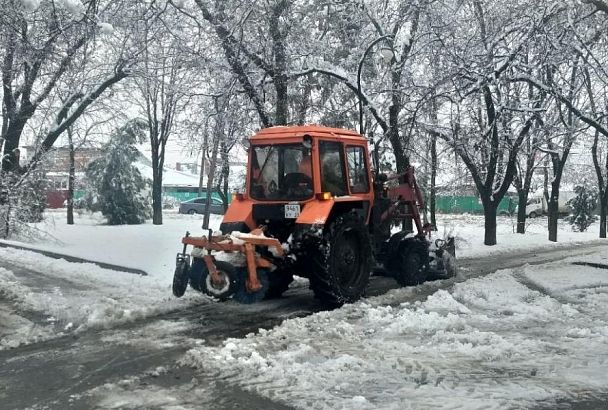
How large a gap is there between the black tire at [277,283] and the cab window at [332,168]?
1443 millimetres

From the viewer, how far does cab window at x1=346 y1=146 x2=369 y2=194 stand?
1041cm

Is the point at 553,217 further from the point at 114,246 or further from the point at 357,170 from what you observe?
the point at 114,246

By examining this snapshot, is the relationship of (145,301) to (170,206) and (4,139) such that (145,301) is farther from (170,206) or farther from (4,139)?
(170,206)

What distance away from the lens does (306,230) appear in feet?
29.5

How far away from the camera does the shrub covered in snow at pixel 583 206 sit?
3606cm

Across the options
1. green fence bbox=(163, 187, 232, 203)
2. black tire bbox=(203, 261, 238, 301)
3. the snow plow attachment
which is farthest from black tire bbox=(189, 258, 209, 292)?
green fence bbox=(163, 187, 232, 203)

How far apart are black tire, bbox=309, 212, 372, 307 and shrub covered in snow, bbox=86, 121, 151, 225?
24.7m

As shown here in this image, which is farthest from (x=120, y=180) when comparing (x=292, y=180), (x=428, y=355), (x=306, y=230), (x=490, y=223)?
(x=428, y=355)

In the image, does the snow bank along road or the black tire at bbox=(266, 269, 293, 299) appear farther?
the black tire at bbox=(266, 269, 293, 299)

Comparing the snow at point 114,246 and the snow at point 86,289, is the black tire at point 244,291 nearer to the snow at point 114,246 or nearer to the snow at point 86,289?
the snow at point 86,289

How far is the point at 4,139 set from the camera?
Answer: 17.3 metres

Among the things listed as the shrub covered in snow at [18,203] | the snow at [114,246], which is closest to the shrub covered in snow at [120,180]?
the snow at [114,246]

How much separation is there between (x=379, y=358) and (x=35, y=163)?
Answer: 43.0ft

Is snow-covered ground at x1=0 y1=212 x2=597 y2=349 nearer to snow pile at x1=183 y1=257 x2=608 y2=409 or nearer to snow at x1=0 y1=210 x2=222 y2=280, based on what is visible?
snow at x1=0 y1=210 x2=222 y2=280
